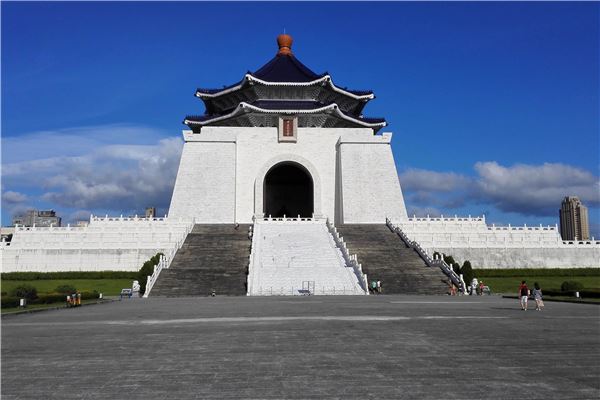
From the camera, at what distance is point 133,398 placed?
14.4 feet

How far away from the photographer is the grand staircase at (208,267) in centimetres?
2000

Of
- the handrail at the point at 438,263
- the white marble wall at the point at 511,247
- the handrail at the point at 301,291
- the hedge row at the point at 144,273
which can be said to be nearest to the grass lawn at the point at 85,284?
the hedge row at the point at 144,273

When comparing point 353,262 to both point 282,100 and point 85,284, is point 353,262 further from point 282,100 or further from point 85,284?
point 282,100

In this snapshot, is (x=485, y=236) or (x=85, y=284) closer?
(x=85, y=284)

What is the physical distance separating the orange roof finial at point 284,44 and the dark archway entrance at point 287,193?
32.2 feet

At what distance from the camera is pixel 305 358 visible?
6.05 meters

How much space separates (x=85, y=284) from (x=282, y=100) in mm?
20735

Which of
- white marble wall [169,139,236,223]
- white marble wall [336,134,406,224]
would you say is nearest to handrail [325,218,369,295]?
white marble wall [336,134,406,224]

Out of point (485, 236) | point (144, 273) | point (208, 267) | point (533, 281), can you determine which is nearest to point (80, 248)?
point (144, 273)

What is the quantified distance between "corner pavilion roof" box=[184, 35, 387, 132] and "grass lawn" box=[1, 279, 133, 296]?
16.5 metres

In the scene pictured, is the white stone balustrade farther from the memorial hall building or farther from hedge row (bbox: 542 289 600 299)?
hedge row (bbox: 542 289 600 299)

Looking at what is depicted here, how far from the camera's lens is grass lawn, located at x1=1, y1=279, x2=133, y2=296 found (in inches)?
875

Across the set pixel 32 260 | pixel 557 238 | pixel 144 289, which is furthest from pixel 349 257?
pixel 32 260

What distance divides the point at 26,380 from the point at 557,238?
2878 cm
